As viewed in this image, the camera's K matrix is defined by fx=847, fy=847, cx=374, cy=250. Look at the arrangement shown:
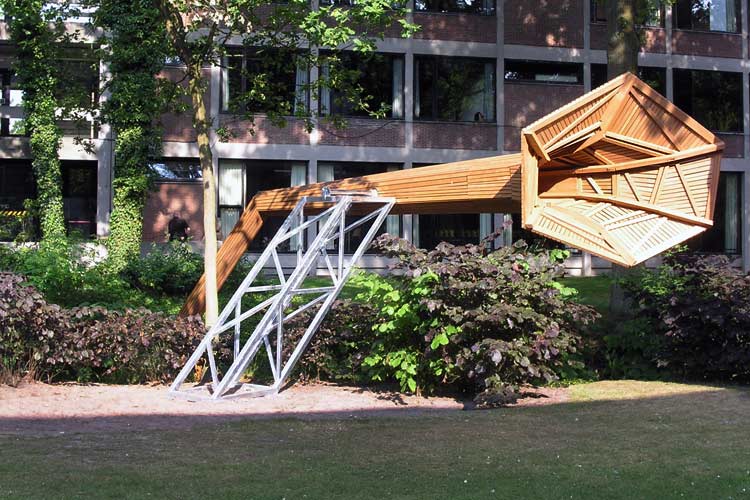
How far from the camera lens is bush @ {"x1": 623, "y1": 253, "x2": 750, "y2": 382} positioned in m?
10.3

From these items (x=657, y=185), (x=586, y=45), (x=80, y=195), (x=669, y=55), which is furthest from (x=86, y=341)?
(x=669, y=55)

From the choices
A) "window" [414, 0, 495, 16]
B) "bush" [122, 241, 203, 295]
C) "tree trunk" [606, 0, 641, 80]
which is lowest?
"bush" [122, 241, 203, 295]

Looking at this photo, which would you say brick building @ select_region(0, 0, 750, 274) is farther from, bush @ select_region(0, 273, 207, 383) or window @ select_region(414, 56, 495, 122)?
bush @ select_region(0, 273, 207, 383)

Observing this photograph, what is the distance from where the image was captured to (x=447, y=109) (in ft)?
87.7

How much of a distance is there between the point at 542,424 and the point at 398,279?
2714 millimetres

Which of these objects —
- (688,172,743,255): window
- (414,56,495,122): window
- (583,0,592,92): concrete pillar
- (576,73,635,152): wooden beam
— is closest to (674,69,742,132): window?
(688,172,743,255): window

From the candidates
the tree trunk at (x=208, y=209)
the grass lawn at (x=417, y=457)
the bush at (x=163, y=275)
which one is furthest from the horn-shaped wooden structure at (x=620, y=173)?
the bush at (x=163, y=275)

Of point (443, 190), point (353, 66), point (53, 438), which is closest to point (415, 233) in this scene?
point (353, 66)

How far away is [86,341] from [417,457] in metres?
5.39

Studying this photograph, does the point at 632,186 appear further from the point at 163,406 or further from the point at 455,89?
the point at 455,89

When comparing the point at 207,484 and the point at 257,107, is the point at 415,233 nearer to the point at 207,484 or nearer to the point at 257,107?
the point at 257,107

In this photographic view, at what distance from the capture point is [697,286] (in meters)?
11.0

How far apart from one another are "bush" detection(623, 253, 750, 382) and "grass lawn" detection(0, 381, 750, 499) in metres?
1.48

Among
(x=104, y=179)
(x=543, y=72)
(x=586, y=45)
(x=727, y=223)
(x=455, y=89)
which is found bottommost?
(x=727, y=223)
